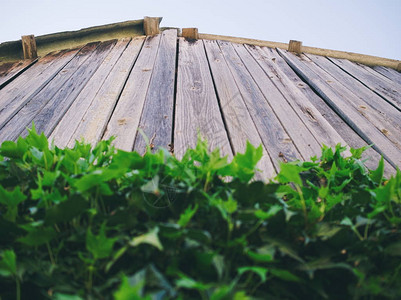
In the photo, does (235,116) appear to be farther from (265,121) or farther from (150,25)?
(150,25)

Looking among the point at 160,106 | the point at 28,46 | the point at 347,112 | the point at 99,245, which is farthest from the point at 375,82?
the point at 28,46

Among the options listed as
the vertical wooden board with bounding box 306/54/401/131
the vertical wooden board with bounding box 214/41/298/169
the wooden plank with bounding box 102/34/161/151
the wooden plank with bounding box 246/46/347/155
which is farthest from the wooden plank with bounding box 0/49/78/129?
the vertical wooden board with bounding box 306/54/401/131

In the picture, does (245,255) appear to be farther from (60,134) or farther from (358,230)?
(60,134)

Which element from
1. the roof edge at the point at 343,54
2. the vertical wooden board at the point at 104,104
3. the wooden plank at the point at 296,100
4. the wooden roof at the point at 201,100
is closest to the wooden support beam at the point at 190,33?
the roof edge at the point at 343,54

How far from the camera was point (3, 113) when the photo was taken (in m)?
2.04

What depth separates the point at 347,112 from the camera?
2.12 metres

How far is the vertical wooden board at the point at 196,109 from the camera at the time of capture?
162 centimetres

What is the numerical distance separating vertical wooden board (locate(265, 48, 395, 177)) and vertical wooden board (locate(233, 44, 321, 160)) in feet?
0.67

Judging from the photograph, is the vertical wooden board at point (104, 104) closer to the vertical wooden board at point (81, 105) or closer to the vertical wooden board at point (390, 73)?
the vertical wooden board at point (81, 105)

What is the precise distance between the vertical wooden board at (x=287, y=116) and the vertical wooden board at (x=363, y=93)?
584 mm

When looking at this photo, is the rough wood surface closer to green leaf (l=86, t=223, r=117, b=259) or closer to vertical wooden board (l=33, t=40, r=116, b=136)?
green leaf (l=86, t=223, r=117, b=259)

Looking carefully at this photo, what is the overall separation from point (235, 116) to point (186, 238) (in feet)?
4.32

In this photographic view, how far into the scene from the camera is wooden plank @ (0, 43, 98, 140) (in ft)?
5.99

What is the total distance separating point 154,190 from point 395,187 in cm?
59
